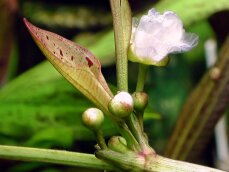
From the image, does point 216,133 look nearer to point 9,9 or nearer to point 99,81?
point 9,9

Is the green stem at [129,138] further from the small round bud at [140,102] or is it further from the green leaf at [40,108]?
the green leaf at [40,108]

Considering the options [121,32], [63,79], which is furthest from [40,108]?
[121,32]

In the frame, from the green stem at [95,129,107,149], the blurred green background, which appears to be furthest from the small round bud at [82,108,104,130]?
the blurred green background

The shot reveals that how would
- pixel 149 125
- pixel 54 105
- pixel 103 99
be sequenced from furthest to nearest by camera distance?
1. pixel 149 125
2. pixel 54 105
3. pixel 103 99

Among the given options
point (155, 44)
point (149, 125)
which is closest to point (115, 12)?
point (155, 44)

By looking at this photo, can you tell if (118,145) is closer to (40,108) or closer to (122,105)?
(122,105)

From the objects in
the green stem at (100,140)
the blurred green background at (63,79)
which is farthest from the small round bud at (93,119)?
the blurred green background at (63,79)
